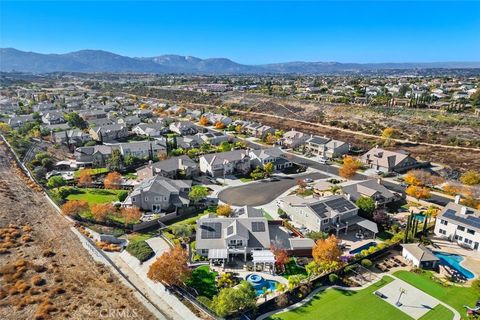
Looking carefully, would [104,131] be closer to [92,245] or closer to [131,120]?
[131,120]

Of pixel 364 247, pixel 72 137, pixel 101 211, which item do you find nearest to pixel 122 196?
pixel 101 211

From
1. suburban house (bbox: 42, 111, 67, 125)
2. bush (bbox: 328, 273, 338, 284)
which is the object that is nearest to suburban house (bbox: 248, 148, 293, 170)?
bush (bbox: 328, 273, 338, 284)

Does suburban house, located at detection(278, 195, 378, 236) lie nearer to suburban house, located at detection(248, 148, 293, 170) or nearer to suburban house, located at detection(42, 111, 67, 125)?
suburban house, located at detection(248, 148, 293, 170)

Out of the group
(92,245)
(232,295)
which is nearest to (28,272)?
(92,245)

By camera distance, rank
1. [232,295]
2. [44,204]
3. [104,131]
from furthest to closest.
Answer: [104,131] → [44,204] → [232,295]

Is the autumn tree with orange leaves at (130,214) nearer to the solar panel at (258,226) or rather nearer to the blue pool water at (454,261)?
the solar panel at (258,226)
